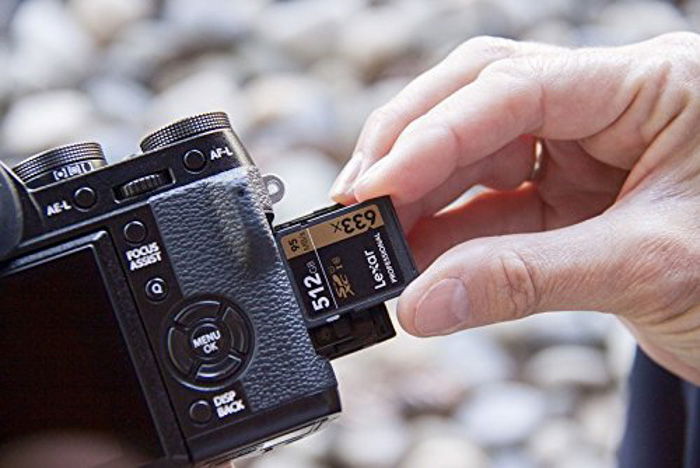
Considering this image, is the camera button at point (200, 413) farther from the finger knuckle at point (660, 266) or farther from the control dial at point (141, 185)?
the finger knuckle at point (660, 266)

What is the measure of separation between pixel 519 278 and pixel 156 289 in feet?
0.57

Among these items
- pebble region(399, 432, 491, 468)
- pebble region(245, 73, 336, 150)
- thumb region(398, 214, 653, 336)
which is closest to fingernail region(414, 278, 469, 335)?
thumb region(398, 214, 653, 336)

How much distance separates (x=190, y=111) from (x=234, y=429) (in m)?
0.90

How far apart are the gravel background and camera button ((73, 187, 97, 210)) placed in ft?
2.37

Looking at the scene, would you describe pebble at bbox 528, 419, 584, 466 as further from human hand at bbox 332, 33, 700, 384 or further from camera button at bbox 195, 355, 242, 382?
camera button at bbox 195, 355, 242, 382

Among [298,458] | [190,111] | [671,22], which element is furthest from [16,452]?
[671,22]

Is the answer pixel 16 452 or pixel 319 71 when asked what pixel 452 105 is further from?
pixel 319 71

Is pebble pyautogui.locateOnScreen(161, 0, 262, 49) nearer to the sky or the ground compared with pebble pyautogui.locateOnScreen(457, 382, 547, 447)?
nearer to the sky

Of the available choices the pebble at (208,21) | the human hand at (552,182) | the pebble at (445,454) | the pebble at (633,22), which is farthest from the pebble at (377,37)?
the human hand at (552,182)

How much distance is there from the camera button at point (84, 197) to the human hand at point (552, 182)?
5.1 inches

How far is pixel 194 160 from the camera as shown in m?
0.56

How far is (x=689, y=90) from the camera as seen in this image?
64 cm

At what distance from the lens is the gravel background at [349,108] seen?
4.18 feet

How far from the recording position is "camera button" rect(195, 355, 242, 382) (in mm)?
554
